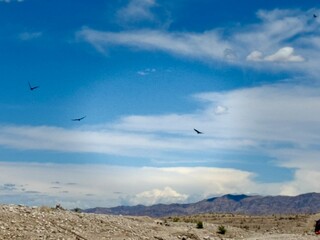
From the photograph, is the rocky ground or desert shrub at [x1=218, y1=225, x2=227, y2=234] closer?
the rocky ground

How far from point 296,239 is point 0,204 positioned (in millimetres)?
34412

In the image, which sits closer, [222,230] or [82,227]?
[82,227]

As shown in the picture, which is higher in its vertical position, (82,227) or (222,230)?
(222,230)

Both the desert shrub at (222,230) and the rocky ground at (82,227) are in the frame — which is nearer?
the rocky ground at (82,227)

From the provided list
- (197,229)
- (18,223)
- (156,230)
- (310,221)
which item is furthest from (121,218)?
(310,221)

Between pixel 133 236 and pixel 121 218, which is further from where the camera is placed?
pixel 121 218

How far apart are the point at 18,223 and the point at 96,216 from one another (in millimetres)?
12789

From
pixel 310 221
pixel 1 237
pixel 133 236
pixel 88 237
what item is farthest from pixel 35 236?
pixel 310 221

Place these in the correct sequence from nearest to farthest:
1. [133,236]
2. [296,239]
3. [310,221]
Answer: [133,236] < [296,239] < [310,221]

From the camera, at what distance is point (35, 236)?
42281 mm

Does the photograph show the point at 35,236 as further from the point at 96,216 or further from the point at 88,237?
the point at 96,216

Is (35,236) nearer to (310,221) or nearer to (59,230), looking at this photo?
(59,230)

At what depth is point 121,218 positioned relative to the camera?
6031cm

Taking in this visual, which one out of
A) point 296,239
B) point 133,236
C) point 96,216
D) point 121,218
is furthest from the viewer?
point 296,239
